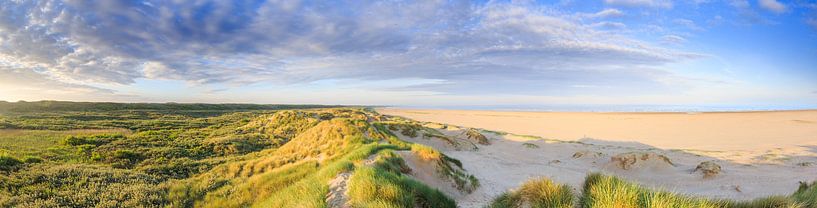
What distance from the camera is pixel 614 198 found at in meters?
5.10

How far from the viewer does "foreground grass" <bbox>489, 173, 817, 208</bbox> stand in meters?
4.93

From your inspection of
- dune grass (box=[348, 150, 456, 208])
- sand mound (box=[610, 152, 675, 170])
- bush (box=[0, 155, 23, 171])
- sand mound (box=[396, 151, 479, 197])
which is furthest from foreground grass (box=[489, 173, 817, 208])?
bush (box=[0, 155, 23, 171])

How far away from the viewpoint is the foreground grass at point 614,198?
493 cm

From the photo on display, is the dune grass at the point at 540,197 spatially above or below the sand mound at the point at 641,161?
above

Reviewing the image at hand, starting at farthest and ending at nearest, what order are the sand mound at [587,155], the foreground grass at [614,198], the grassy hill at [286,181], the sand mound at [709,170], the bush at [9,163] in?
1. the sand mound at [587,155]
2. the bush at [9,163]
3. the sand mound at [709,170]
4. the grassy hill at [286,181]
5. the foreground grass at [614,198]

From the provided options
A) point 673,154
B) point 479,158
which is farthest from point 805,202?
point 673,154

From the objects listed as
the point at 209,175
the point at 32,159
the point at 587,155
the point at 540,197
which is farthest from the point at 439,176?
the point at 32,159

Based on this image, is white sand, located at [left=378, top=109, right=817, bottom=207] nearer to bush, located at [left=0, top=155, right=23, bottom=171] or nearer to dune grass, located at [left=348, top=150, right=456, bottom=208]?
dune grass, located at [left=348, top=150, right=456, bottom=208]

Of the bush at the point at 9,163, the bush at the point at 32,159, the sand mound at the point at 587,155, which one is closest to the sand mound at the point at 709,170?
the sand mound at the point at 587,155

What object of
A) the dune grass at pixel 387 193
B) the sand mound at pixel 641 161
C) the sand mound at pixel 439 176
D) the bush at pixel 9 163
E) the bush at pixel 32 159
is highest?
the dune grass at pixel 387 193

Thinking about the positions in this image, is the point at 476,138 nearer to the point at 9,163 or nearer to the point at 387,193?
the point at 387,193

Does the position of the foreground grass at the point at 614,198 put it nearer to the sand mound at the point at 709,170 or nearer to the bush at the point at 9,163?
the sand mound at the point at 709,170

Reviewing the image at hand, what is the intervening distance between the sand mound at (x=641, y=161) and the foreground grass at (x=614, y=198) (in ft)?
38.8

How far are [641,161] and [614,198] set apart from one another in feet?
48.5
